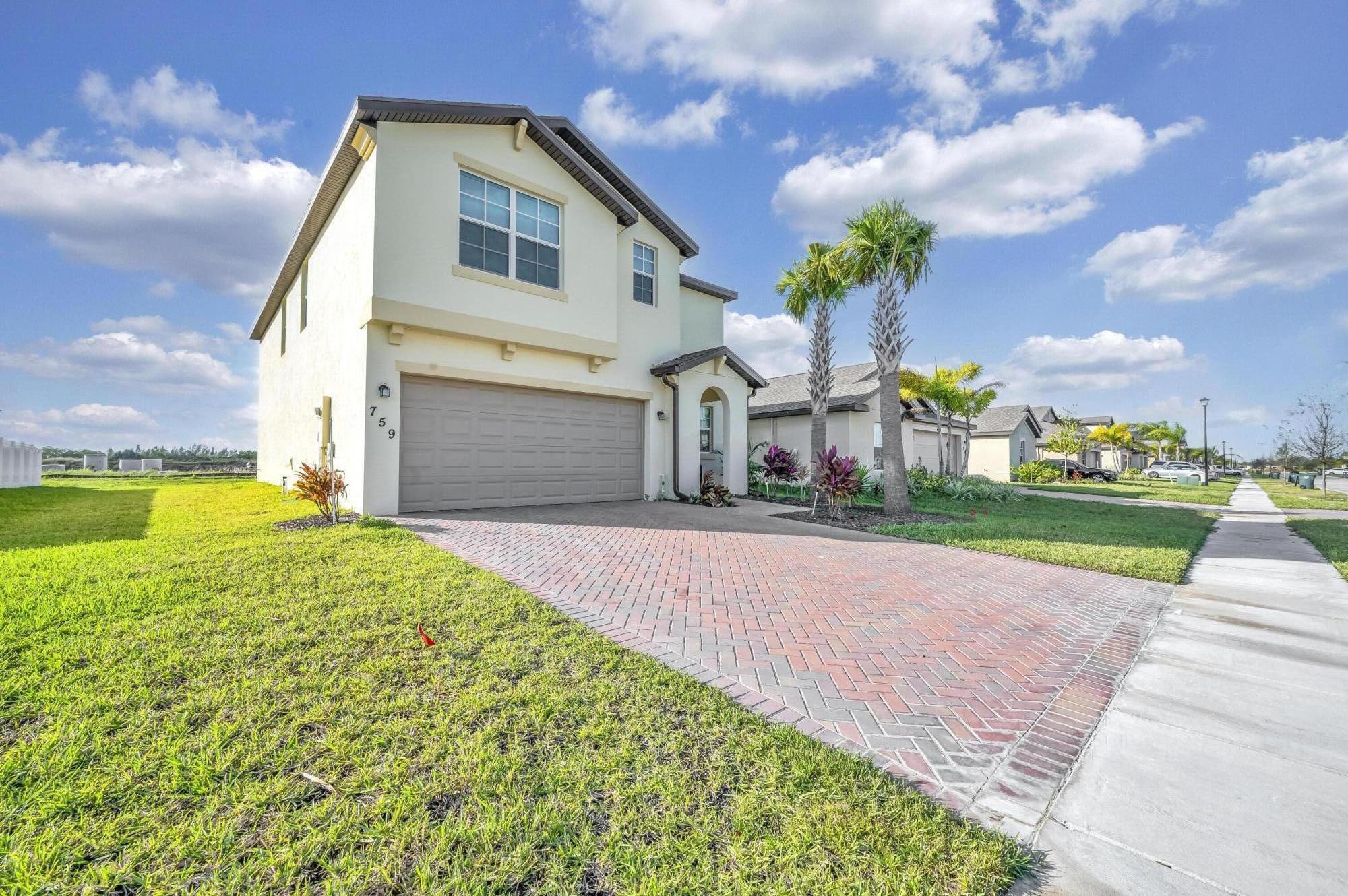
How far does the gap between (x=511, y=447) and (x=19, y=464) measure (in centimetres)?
1854

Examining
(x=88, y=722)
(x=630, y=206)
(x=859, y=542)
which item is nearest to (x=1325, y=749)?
(x=859, y=542)

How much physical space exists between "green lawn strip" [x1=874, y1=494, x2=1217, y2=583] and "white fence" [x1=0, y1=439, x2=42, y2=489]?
2559cm

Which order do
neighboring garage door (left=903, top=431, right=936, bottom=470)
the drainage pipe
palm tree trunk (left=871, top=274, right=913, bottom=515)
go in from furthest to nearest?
1. neighboring garage door (left=903, top=431, right=936, bottom=470)
2. the drainage pipe
3. palm tree trunk (left=871, top=274, right=913, bottom=515)

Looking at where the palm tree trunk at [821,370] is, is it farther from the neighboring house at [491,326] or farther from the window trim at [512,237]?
the window trim at [512,237]

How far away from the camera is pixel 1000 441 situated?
115 ft

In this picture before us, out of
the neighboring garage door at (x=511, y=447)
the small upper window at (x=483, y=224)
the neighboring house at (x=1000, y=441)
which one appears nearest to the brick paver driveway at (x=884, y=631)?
the neighboring garage door at (x=511, y=447)

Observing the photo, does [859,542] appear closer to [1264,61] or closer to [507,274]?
[507,274]

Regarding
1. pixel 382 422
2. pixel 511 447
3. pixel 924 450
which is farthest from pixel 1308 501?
pixel 382 422

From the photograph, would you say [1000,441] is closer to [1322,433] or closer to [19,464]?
[1322,433]

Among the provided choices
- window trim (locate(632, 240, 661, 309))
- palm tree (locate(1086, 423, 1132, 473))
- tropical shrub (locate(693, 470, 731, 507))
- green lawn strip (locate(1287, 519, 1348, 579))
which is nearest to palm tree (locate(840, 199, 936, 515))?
tropical shrub (locate(693, 470, 731, 507))

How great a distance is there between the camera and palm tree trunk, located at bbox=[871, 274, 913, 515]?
1287cm

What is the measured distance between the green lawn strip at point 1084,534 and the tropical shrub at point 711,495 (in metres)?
4.08

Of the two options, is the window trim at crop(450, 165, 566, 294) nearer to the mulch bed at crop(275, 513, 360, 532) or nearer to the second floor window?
the second floor window

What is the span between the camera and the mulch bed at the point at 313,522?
26.4 feet
